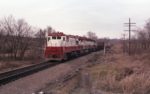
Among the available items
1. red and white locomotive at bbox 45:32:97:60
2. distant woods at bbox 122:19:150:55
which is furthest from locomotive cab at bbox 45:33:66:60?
distant woods at bbox 122:19:150:55

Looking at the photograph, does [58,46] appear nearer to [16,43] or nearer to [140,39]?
[16,43]

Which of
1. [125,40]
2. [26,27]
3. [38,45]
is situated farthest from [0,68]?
[125,40]

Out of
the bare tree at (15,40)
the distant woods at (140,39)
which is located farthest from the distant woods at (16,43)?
the distant woods at (140,39)

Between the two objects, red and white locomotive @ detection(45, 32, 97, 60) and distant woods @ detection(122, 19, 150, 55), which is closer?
red and white locomotive @ detection(45, 32, 97, 60)

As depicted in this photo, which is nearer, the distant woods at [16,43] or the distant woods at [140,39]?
the distant woods at [16,43]

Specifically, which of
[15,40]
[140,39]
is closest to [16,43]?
[15,40]

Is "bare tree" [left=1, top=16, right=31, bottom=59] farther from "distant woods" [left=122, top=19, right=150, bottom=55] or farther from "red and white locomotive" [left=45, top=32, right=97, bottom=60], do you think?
"distant woods" [left=122, top=19, right=150, bottom=55]

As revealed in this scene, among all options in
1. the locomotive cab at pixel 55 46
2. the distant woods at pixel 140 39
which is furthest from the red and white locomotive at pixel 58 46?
the distant woods at pixel 140 39

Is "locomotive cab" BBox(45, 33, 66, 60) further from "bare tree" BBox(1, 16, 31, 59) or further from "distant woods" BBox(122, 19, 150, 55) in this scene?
"distant woods" BBox(122, 19, 150, 55)

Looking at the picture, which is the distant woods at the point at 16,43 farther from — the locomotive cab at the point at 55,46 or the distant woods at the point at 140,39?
the distant woods at the point at 140,39

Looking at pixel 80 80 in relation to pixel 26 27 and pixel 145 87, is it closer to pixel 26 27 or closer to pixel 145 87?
pixel 145 87

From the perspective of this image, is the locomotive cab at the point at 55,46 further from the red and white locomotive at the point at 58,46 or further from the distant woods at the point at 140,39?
the distant woods at the point at 140,39

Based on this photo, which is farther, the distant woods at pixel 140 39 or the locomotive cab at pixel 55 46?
the distant woods at pixel 140 39

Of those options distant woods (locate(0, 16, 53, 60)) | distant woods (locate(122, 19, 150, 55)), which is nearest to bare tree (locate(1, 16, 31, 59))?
distant woods (locate(0, 16, 53, 60))
